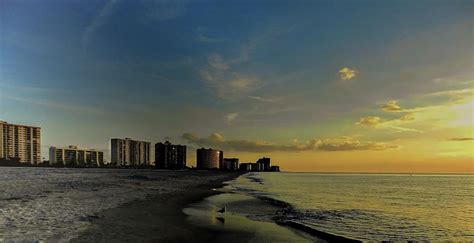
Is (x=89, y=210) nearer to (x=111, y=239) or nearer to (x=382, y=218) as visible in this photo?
(x=111, y=239)

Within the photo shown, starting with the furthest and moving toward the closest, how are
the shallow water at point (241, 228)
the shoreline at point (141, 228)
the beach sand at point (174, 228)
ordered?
the shallow water at point (241, 228), the beach sand at point (174, 228), the shoreline at point (141, 228)

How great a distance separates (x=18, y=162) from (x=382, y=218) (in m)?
217

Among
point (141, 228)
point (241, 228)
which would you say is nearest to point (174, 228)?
point (141, 228)

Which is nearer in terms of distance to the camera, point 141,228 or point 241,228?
point 141,228

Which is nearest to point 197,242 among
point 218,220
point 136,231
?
point 136,231

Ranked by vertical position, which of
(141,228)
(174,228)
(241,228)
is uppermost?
(141,228)

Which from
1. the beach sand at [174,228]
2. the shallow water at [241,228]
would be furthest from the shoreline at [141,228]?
the shallow water at [241,228]

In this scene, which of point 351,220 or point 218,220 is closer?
point 218,220

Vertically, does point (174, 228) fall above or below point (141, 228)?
below

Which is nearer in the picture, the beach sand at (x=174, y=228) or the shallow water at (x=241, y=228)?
the beach sand at (x=174, y=228)

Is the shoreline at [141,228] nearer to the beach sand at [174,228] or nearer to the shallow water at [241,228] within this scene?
the beach sand at [174,228]

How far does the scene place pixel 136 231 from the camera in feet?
58.7

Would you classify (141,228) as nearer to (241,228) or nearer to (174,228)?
(174,228)

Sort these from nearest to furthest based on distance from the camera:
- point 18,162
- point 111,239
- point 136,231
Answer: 1. point 111,239
2. point 136,231
3. point 18,162
